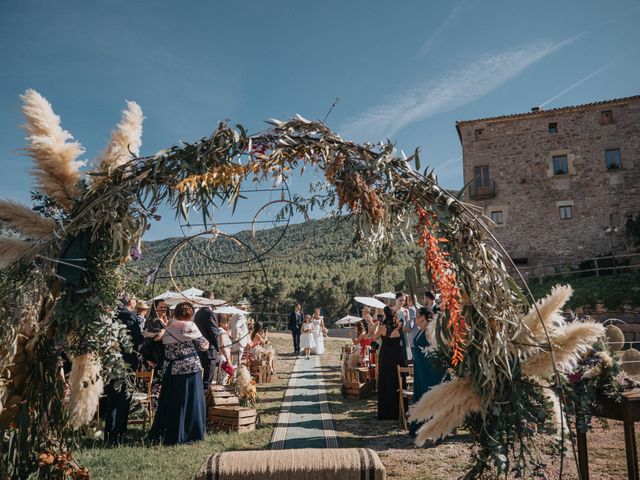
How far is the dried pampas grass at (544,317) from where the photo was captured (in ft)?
10.3

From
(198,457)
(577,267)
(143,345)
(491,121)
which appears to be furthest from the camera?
(491,121)

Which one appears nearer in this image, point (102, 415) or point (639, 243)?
point (102, 415)

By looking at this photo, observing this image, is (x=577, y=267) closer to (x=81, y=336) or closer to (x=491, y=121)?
(x=491, y=121)

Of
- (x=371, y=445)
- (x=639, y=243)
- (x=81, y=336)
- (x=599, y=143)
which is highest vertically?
(x=599, y=143)

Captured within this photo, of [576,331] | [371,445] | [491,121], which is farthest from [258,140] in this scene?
[491,121]

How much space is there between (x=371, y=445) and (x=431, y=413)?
3091mm

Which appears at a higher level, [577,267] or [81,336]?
[577,267]

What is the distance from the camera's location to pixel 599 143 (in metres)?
26.0

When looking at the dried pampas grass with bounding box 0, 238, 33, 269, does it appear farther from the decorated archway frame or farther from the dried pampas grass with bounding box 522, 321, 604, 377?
the dried pampas grass with bounding box 522, 321, 604, 377

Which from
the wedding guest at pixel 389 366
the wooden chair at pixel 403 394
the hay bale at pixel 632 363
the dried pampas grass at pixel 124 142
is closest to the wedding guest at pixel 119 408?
the dried pampas grass at pixel 124 142

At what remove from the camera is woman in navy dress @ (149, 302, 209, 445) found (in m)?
5.86

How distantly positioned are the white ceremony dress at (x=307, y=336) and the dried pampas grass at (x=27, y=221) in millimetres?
13844

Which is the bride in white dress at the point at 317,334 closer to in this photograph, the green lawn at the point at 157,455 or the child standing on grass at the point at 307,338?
the child standing on grass at the point at 307,338

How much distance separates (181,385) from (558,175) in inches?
1056
